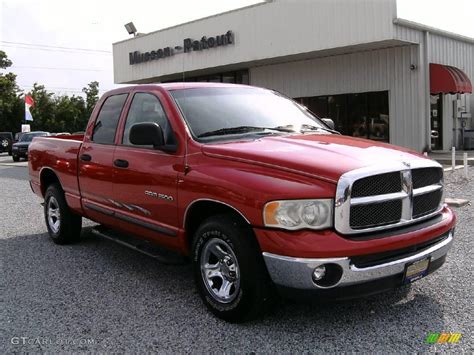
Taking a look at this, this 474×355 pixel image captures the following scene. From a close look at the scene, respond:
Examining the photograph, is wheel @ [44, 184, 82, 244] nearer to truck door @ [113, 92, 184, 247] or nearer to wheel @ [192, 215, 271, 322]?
truck door @ [113, 92, 184, 247]

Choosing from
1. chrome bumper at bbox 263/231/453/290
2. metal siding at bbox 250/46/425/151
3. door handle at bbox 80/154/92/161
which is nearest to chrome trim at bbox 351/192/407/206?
chrome bumper at bbox 263/231/453/290

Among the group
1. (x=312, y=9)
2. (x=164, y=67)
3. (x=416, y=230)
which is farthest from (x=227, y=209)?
(x=164, y=67)

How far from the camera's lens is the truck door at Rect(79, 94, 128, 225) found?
522cm

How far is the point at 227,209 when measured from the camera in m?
3.82

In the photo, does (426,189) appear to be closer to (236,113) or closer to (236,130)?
(236,130)

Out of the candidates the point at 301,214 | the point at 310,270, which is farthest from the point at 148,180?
the point at 310,270

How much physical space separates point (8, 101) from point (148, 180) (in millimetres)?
55318

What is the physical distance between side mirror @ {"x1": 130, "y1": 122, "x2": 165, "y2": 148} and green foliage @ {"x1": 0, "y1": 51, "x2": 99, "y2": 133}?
50.3 metres

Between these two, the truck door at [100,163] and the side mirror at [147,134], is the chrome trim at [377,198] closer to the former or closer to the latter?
the side mirror at [147,134]

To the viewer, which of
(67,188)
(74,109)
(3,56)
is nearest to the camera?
(67,188)

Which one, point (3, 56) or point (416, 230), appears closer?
point (416, 230)

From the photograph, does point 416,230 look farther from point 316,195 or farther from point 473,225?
point 473,225

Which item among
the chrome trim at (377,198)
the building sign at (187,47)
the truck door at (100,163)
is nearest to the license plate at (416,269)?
the chrome trim at (377,198)

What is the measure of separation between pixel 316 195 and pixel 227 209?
2.63ft
